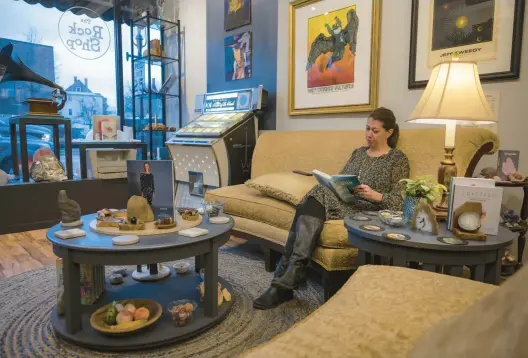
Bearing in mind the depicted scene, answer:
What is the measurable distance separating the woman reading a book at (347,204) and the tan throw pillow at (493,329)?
1.42 meters

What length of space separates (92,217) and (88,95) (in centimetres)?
305

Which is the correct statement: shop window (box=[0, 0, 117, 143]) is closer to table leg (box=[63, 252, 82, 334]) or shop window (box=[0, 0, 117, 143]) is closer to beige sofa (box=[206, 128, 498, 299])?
beige sofa (box=[206, 128, 498, 299])

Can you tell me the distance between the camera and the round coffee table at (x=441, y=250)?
49.1 inches

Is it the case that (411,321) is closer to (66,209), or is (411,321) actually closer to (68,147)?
(66,209)

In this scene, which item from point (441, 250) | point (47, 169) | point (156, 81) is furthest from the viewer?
point (156, 81)

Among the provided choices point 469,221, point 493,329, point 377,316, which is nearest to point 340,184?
point 469,221

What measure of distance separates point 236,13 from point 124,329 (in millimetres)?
3203

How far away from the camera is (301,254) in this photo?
1771 mm

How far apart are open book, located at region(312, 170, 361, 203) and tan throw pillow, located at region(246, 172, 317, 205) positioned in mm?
371

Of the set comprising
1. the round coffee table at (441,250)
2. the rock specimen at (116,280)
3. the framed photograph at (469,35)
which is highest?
the framed photograph at (469,35)

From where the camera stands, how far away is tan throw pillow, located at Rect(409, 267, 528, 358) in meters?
0.29

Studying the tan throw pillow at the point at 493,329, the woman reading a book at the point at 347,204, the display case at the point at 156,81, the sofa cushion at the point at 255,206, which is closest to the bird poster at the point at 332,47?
the woman reading a book at the point at 347,204

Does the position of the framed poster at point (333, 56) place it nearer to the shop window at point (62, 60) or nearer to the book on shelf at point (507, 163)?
the book on shelf at point (507, 163)

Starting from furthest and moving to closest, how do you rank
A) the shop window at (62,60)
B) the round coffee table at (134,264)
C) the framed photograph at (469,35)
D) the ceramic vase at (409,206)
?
the shop window at (62,60)
the framed photograph at (469,35)
the ceramic vase at (409,206)
the round coffee table at (134,264)
